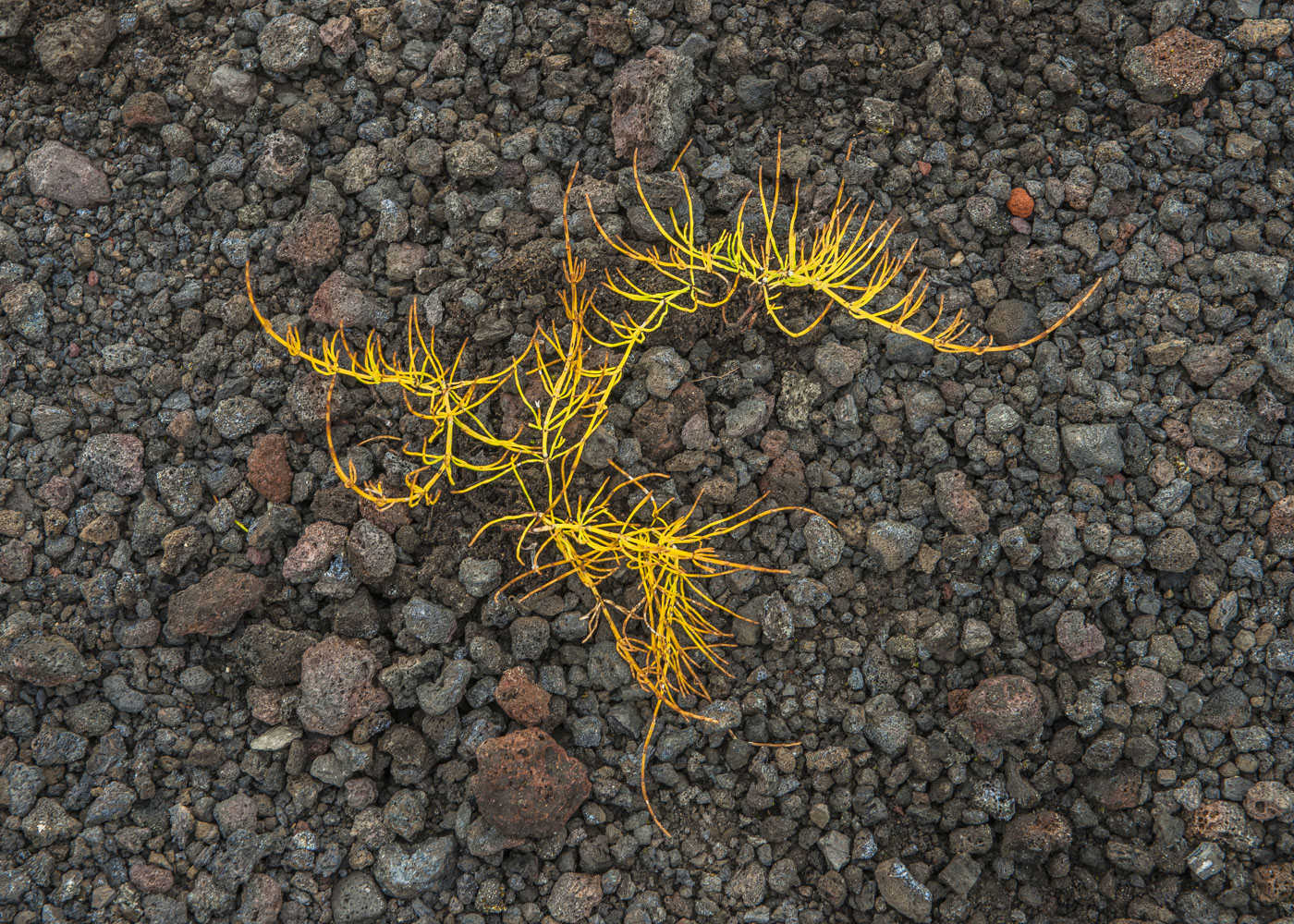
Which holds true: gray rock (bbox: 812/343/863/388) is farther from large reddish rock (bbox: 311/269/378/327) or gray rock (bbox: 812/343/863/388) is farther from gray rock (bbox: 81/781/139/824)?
gray rock (bbox: 81/781/139/824)

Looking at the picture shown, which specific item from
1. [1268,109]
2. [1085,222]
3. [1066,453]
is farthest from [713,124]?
[1268,109]

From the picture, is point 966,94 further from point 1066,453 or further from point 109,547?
point 109,547

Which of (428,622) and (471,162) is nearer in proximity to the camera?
(428,622)

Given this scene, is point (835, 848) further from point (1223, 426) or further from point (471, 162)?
point (471, 162)

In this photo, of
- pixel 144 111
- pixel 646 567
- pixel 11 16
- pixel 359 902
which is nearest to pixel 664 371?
pixel 646 567

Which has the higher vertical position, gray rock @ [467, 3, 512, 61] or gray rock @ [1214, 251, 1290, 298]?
gray rock @ [467, 3, 512, 61]

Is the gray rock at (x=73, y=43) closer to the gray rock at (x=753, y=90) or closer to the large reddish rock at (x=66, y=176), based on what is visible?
the large reddish rock at (x=66, y=176)

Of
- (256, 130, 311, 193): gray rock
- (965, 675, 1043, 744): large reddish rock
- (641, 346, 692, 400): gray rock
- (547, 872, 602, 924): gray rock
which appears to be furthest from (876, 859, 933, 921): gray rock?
(256, 130, 311, 193): gray rock
